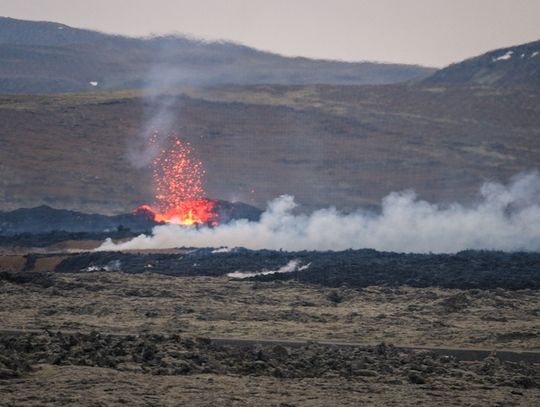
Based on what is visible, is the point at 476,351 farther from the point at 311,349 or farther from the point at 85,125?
the point at 85,125

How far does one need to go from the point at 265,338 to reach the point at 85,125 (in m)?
103

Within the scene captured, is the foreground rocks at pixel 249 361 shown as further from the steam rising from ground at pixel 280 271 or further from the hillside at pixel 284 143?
the hillside at pixel 284 143

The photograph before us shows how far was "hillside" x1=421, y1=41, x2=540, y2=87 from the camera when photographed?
173600mm

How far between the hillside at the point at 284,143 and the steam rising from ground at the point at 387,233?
39838mm

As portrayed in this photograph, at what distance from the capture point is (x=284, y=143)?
131375mm

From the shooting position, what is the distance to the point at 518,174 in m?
120

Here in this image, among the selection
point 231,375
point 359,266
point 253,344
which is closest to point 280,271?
point 359,266

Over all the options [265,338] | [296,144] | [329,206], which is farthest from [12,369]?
[296,144]

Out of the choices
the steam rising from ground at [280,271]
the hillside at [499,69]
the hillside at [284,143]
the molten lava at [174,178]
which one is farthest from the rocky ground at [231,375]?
the hillside at [499,69]

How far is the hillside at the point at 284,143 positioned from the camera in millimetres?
114250

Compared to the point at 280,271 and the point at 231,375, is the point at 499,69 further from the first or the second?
the point at 231,375

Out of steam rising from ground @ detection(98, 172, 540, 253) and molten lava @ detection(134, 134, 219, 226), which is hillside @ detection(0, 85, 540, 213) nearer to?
molten lava @ detection(134, 134, 219, 226)

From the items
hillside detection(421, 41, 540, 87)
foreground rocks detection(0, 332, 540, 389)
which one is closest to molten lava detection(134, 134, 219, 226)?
foreground rocks detection(0, 332, 540, 389)

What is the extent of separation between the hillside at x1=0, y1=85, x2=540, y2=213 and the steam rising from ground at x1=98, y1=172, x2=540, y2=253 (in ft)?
131
